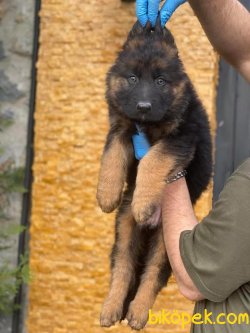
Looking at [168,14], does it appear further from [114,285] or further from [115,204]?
[114,285]

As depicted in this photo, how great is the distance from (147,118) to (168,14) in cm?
36

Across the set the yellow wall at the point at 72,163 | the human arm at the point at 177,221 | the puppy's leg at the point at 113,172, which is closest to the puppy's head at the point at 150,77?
the puppy's leg at the point at 113,172

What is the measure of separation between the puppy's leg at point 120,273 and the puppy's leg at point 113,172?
177mm

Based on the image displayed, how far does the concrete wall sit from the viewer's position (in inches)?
176

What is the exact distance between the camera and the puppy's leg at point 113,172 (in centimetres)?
215

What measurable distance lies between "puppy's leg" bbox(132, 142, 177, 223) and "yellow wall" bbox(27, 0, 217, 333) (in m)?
1.99

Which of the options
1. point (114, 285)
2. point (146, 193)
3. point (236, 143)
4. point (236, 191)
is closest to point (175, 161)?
point (146, 193)

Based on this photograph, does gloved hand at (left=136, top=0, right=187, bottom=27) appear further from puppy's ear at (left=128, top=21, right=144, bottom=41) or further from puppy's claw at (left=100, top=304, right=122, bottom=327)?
puppy's claw at (left=100, top=304, right=122, bottom=327)

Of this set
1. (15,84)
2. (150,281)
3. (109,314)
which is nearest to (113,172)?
(150,281)

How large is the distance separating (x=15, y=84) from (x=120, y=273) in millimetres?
2573

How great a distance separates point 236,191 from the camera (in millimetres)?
1733

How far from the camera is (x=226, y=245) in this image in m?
1.74

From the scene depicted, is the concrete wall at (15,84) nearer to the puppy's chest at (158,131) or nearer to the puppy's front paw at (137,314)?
the puppy's front paw at (137,314)

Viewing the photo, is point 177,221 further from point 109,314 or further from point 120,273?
point 109,314
